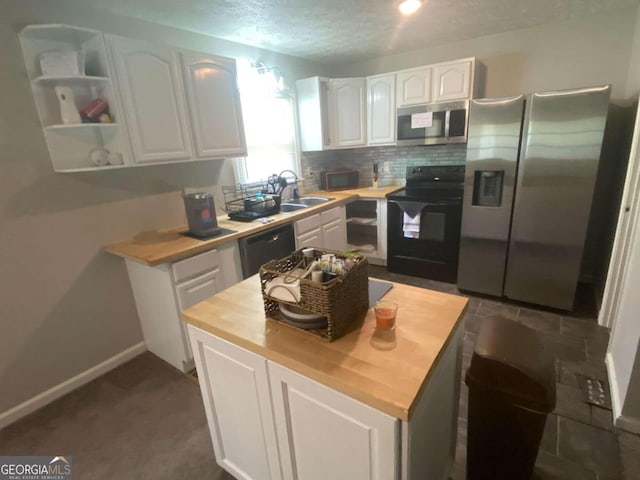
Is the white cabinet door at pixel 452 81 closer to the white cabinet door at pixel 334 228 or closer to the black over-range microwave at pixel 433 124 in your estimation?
the black over-range microwave at pixel 433 124

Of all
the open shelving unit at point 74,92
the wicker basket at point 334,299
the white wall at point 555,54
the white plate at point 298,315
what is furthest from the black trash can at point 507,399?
the white wall at point 555,54

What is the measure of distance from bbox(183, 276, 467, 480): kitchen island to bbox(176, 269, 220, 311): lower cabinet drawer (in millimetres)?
845

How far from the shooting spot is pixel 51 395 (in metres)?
2.11

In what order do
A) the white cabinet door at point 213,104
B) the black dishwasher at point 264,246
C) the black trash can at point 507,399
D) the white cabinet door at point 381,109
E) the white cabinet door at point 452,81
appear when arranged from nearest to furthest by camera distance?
the black trash can at point 507,399 → the white cabinet door at point 213,104 → the black dishwasher at point 264,246 → the white cabinet door at point 452,81 → the white cabinet door at point 381,109

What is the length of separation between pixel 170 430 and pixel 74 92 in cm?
210

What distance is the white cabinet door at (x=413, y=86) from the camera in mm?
3264

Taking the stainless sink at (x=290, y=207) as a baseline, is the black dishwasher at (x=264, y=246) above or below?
below

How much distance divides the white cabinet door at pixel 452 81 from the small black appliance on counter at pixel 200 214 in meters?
2.46

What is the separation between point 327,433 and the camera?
38.6 inches

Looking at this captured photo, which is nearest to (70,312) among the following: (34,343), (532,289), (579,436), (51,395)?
(34,343)

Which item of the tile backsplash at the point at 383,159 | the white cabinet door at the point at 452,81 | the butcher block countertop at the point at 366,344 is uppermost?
the white cabinet door at the point at 452,81

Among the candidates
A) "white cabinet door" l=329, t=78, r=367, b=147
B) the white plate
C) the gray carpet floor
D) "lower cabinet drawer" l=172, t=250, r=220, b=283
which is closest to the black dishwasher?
"lower cabinet drawer" l=172, t=250, r=220, b=283

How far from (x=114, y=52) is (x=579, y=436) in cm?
332

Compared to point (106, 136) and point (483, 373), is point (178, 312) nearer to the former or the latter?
point (106, 136)
